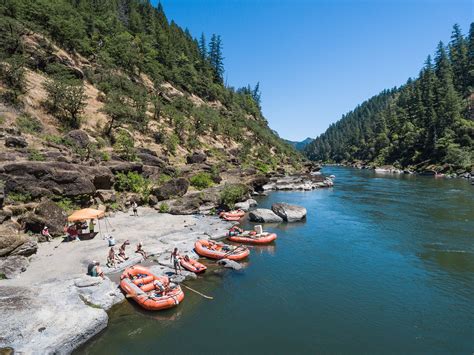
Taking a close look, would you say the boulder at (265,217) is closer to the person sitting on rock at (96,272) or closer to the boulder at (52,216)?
the boulder at (52,216)

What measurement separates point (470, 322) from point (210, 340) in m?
12.4

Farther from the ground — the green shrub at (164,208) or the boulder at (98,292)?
the green shrub at (164,208)

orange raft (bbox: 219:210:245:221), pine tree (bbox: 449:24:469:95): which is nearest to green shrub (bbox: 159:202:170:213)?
orange raft (bbox: 219:210:245:221)

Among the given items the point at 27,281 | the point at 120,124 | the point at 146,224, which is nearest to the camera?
the point at 27,281

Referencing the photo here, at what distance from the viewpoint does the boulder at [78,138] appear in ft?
115

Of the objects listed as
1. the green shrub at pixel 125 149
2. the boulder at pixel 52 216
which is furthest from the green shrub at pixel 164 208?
the green shrub at pixel 125 149

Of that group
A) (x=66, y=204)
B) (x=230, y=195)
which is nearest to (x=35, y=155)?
(x=66, y=204)

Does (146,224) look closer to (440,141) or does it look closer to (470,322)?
(470,322)

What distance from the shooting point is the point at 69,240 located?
21.4m

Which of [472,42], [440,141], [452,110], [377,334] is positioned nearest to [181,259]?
[377,334]

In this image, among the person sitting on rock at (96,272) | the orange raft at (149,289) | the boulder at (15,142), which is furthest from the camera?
the boulder at (15,142)

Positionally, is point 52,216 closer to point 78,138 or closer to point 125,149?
point 78,138

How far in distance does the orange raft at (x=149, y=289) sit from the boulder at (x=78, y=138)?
23.9 m

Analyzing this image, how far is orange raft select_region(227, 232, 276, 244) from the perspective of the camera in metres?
24.9
